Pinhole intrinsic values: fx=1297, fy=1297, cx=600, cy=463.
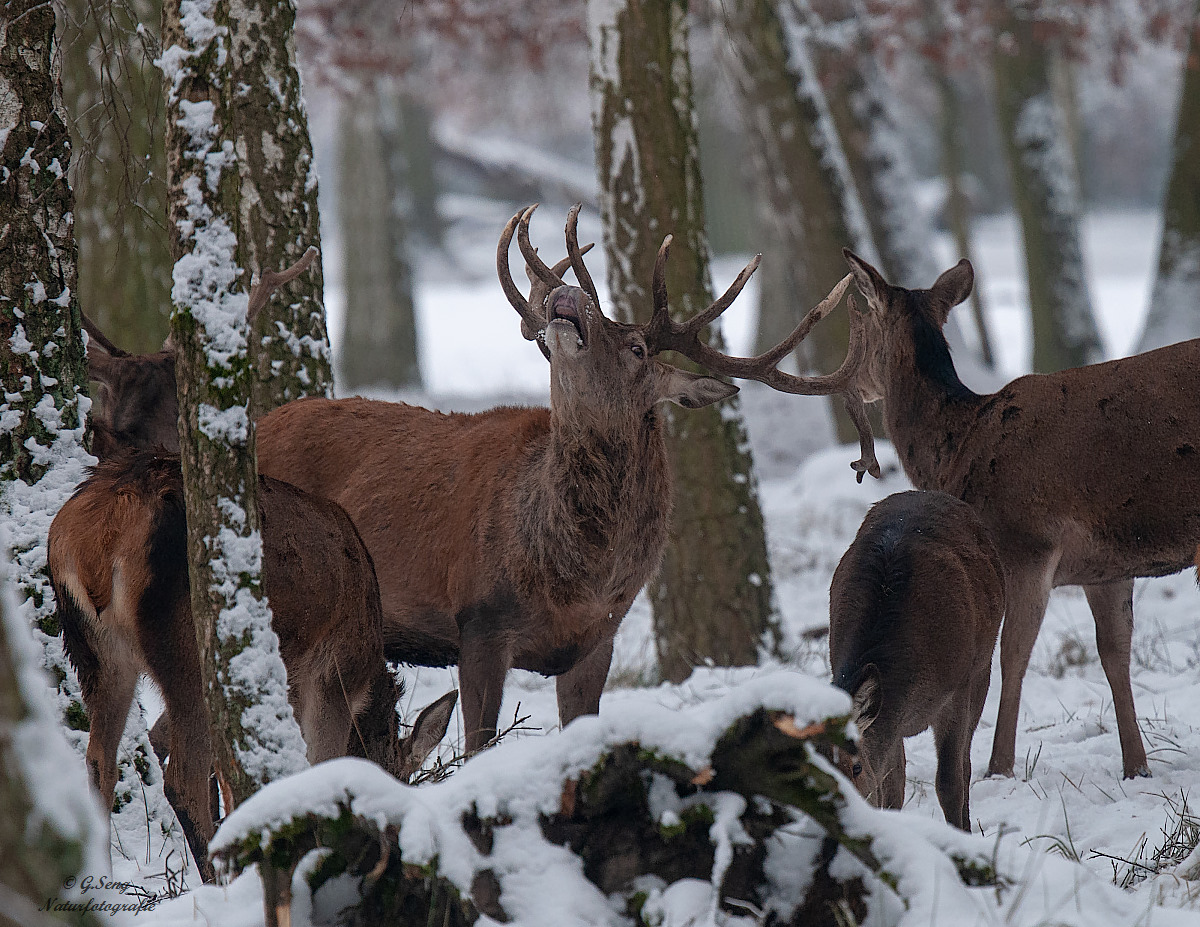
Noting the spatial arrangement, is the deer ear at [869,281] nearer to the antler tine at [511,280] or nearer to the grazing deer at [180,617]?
the antler tine at [511,280]


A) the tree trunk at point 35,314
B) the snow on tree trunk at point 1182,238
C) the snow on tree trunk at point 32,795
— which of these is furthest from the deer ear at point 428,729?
the snow on tree trunk at point 1182,238

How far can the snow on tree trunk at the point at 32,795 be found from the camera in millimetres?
2037

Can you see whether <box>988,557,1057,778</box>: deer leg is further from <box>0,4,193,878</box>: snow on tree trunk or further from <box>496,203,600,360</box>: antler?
<box>0,4,193,878</box>: snow on tree trunk

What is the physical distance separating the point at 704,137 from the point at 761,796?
33448mm

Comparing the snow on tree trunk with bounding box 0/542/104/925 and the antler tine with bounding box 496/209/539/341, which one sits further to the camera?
the antler tine with bounding box 496/209/539/341

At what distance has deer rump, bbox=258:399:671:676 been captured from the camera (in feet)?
16.4

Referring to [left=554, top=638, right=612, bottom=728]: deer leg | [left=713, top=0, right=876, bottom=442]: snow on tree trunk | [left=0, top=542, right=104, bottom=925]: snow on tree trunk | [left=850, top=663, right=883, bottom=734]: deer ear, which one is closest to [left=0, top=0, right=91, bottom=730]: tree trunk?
[left=554, top=638, right=612, bottom=728]: deer leg

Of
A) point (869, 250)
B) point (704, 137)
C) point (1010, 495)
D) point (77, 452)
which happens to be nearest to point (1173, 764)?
point (1010, 495)

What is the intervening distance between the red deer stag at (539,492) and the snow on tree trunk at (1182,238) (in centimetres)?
805

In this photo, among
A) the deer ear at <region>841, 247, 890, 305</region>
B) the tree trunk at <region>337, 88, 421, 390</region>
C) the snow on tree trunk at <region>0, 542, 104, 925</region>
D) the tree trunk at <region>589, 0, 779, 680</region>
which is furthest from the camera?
the tree trunk at <region>337, 88, 421, 390</region>

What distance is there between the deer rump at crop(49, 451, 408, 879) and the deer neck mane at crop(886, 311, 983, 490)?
9.64ft

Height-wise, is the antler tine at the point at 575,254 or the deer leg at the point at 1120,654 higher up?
the antler tine at the point at 575,254

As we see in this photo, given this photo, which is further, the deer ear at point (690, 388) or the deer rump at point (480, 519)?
the deer ear at point (690, 388)

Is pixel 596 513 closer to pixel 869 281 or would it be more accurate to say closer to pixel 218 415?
pixel 218 415
